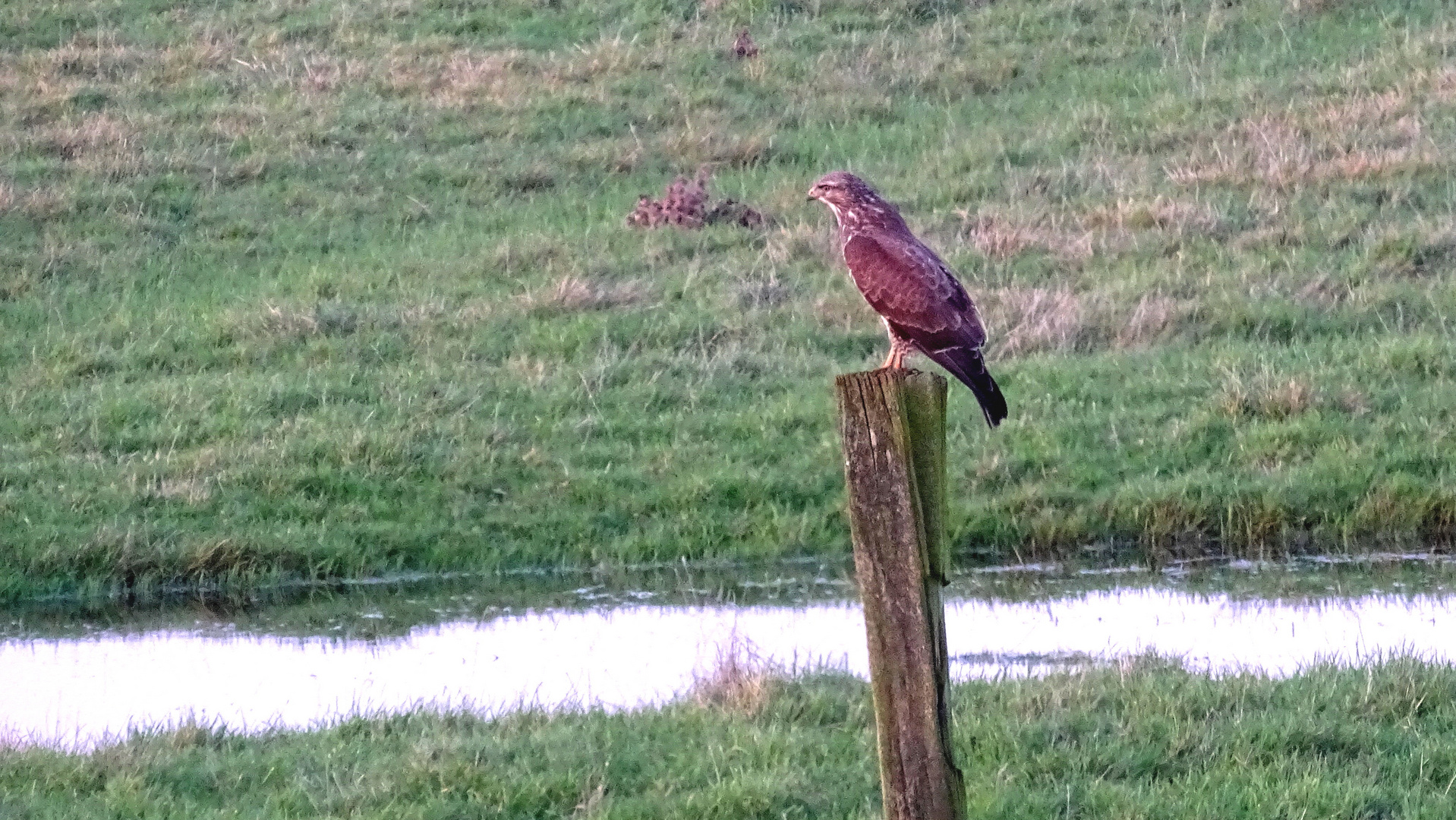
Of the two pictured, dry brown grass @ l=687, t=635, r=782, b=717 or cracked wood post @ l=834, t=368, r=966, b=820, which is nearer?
cracked wood post @ l=834, t=368, r=966, b=820

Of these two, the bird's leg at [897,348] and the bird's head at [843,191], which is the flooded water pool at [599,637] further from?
the bird's head at [843,191]

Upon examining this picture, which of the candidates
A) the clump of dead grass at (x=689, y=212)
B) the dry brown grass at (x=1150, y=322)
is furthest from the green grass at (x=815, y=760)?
the clump of dead grass at (x=689, y=212)

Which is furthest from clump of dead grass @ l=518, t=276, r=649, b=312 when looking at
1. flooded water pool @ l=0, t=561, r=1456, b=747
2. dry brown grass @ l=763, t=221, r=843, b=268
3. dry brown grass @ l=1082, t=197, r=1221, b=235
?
flooded water pool @ l=0, t=561, r=1456, b=747

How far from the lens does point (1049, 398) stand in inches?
421

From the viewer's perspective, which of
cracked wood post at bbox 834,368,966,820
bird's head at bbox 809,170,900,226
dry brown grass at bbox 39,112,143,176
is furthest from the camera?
dry brown grass at bbox 39,112,143,176

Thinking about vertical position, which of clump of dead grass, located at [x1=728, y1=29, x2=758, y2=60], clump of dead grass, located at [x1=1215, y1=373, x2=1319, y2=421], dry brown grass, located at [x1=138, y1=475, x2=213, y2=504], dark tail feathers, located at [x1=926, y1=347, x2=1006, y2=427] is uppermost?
clump of dead grass, located at [x1=728, y1=29, x2=758, y2=60]

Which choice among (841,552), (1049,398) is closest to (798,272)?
(1049,398)

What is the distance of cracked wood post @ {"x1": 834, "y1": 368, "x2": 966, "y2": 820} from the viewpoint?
4344 mm

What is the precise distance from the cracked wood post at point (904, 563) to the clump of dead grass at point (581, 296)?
325 inches

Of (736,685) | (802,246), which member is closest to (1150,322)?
(802,246)

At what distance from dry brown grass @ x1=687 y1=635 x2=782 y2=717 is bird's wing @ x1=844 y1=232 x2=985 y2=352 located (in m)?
1.29

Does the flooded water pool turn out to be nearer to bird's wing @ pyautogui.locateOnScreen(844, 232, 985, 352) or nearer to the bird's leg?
the bird's leg

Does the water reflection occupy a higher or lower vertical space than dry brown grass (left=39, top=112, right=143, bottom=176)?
lower

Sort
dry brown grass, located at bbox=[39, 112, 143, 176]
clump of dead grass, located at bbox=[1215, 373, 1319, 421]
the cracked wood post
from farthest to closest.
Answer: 1. dry brown grass, located at bbox=[39, 112, 143, 176]
2. clump of dead grass, located at bbox=[1215, 373, 1319, 421]
3. the cracked wood post
